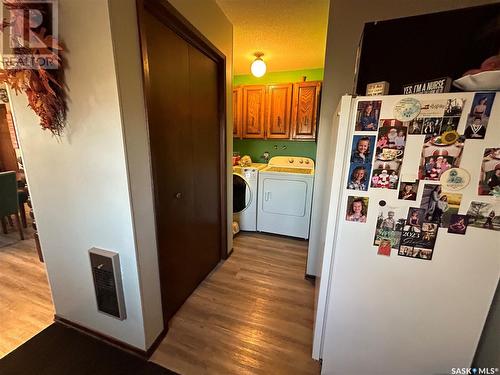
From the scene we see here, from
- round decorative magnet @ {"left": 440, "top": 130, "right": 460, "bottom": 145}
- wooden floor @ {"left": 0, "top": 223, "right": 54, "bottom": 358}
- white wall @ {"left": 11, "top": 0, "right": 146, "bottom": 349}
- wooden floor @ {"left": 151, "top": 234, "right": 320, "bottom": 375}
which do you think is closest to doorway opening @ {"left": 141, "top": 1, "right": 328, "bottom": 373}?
wooden floor @ {"left": 151, "top": 234, "right": 320, "bottom": 375}

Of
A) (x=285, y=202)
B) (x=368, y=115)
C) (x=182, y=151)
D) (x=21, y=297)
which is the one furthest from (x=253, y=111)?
(x=21, y=297)

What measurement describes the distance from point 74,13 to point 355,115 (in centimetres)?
134

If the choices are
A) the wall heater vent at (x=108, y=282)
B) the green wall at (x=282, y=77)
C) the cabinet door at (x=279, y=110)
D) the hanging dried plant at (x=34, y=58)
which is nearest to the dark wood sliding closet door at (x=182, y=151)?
the wall heater vent at (x=108, y=282)

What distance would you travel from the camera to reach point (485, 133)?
2.64 feet

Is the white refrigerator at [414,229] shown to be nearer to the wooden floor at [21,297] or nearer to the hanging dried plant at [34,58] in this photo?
the hanging dried plant at [34,58]

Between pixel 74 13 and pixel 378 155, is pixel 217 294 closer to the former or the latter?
pixel 378 155

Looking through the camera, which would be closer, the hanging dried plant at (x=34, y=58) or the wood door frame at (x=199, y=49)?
the hanging dried plant at (x=34, y=58)

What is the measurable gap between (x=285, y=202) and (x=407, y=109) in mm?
2096

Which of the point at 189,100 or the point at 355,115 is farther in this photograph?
the point at 189,100

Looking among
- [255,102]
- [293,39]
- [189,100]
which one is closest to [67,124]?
[189,100]

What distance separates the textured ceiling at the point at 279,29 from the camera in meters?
1.78

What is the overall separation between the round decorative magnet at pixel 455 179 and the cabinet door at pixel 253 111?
2696 mm

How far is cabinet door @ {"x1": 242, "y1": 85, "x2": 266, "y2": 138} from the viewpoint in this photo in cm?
329

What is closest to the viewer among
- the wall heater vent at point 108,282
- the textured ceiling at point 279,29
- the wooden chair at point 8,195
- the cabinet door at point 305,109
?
the wall heater vent at point 108,282
